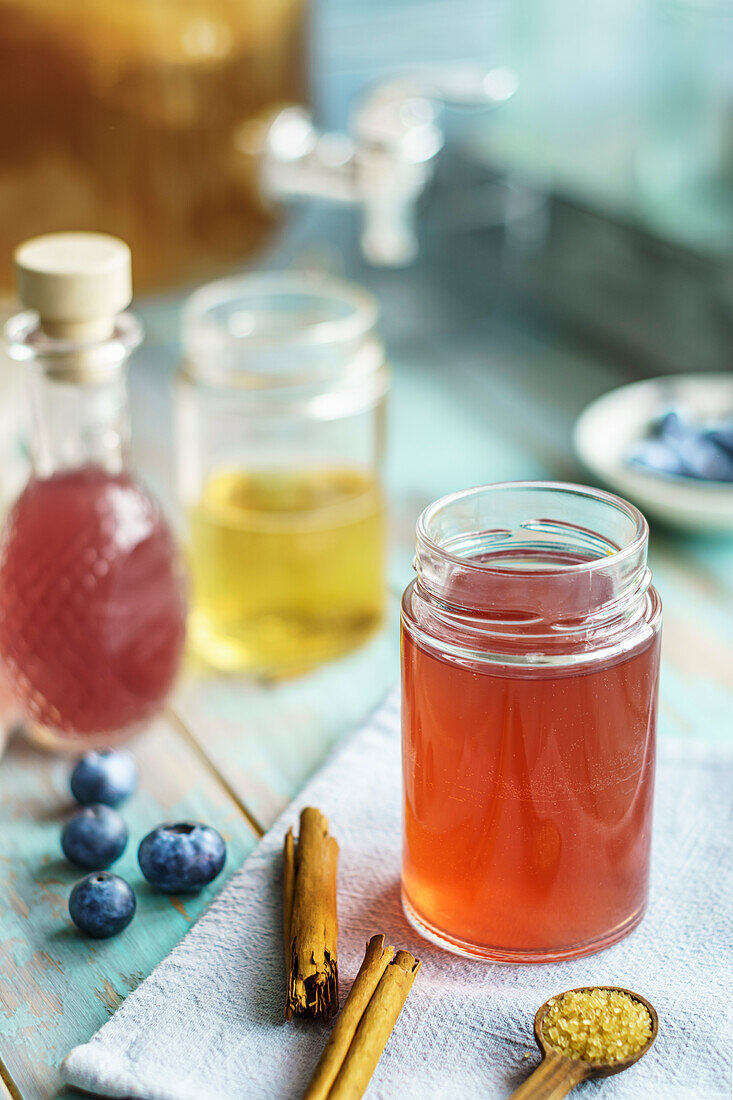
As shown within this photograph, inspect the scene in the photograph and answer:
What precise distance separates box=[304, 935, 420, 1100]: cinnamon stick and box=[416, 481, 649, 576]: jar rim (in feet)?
0.57

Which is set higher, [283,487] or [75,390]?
[75,390]

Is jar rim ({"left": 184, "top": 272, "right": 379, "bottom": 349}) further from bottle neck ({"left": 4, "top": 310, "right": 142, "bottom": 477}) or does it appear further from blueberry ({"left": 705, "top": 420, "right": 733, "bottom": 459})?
blueberry ({"left": 705, "top": 420, "right": 733, "bottom": 459})

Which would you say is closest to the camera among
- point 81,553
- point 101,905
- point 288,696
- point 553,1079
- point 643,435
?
point 553,1079

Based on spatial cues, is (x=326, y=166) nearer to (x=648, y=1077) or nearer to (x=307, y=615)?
(x=307, y=615)

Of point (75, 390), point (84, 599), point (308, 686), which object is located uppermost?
point (75, 390)

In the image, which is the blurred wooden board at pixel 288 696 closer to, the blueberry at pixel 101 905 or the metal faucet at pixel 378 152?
Result: the blueberry at pixel 101 905

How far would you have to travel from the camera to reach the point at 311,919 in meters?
0.59

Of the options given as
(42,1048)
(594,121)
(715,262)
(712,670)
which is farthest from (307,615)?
(594,121)

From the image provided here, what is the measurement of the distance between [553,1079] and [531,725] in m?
0.14

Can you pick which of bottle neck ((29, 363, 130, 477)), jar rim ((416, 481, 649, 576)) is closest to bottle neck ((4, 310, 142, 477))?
bottle neck ((29, 363, 130, 477))

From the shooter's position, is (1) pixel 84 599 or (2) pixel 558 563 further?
(1) pixel 84 599

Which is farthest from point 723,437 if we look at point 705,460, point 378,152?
point 378,152

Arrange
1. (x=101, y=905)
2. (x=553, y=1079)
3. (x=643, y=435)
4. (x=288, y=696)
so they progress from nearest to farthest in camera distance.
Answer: (x=553, y=1079) → (x=101, y=905) → (x=288, y=696) → (x=643, y=435)

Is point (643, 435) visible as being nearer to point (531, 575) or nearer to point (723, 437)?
point (723, 437)
